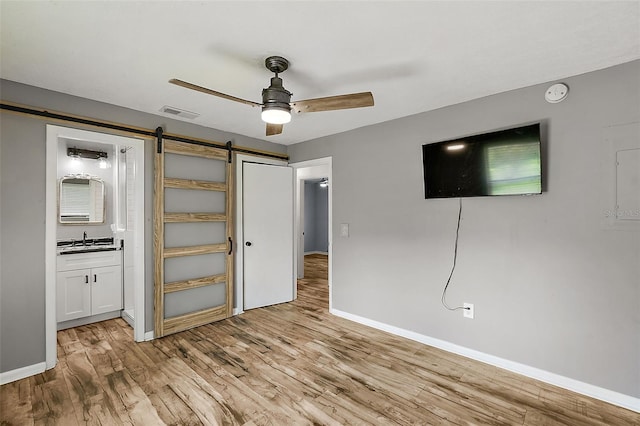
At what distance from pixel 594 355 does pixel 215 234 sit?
389cm

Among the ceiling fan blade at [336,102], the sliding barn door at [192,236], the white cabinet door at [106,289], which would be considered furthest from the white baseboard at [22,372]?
the ceiling fan blade at [336,102]

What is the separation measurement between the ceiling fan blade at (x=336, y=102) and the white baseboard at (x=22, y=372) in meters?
3.11

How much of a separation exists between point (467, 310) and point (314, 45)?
2715 millimetres

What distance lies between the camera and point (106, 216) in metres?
4.25

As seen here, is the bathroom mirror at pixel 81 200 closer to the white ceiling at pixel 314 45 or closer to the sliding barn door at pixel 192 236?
the sliding barn door at pixel 192 236

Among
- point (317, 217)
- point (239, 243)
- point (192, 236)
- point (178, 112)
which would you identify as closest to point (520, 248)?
point (239, 243)

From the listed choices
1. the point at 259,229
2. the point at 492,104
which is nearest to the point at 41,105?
the point at 259,229

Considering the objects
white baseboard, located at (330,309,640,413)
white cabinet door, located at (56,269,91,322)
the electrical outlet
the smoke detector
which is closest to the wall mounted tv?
the smoke detector

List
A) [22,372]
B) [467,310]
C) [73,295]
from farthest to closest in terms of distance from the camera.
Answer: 1. [73,295]
2. [467,310]
3. [22,372]

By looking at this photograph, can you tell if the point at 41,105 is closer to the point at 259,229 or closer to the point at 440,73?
the point at 259,229

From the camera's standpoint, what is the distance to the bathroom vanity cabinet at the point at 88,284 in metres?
3.39

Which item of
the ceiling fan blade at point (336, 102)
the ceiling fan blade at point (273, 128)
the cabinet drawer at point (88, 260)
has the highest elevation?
the ceiling fan blade at point (336, 102)

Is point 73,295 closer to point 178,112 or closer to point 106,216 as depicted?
point 106,216

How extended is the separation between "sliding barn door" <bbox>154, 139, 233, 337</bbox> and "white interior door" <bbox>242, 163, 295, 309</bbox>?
292mm
